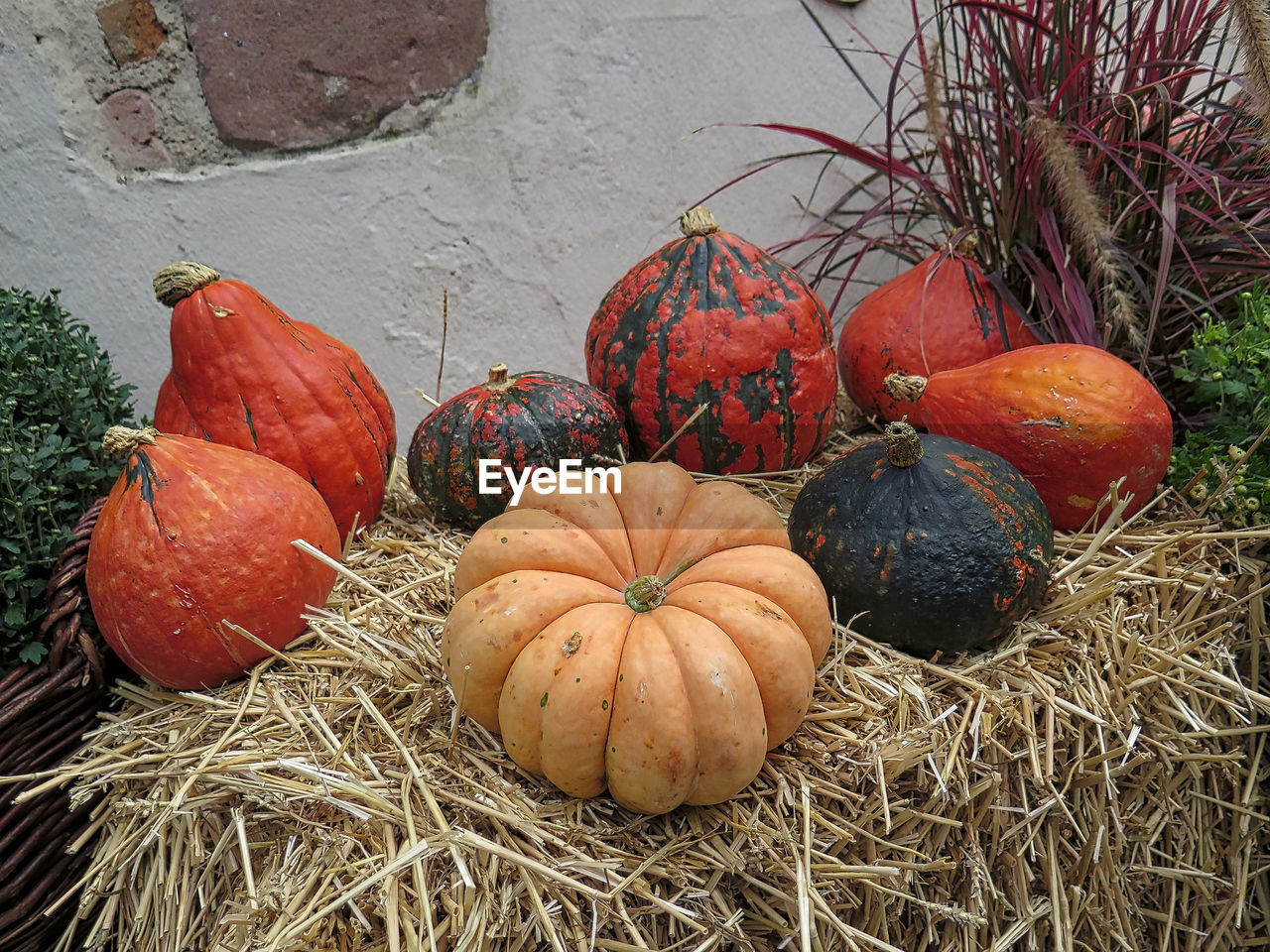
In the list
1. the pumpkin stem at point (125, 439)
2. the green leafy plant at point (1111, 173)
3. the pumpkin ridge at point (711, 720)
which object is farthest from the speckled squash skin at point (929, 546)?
the pumpkin stem at point (125, 439)

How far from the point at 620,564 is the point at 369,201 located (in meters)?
1.53

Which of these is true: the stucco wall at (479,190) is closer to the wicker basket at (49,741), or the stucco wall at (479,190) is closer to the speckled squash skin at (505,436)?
the speckled squash skin at (505,436)

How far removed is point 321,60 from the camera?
216 centimetres

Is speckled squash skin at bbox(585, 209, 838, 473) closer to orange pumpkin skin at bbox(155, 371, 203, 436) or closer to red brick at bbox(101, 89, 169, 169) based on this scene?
orange pumpkin skin at bbox(155, 371, 203, 436)

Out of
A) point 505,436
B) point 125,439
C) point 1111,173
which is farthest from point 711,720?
point 1111,173

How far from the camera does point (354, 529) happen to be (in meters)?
1.82

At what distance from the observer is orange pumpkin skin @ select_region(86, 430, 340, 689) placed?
1.38 m

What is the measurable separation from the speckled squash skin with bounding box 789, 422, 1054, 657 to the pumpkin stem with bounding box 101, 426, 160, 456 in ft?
3.83

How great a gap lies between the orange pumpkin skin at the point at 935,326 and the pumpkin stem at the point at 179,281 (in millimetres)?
1528

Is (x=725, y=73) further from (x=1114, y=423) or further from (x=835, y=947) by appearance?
(x=835, y=947)

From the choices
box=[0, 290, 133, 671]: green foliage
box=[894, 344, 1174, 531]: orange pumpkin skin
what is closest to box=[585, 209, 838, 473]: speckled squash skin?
box=[894, 344, 1174, 531]: orange pumpkin skin

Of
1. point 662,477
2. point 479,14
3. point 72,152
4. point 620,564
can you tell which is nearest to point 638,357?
point 662,477

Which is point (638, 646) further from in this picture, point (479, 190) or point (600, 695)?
point (479, 190)

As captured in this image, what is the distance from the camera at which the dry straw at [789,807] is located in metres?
1.14
